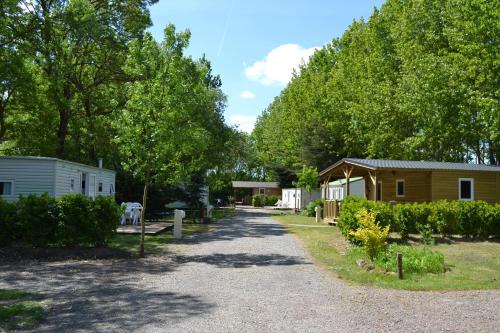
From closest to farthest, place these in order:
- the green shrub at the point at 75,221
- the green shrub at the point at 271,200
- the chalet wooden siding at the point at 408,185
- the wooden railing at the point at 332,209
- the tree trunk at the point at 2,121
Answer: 1. the green shrub at the point at 75,221
2. the chalet wooden siding at the point at 408,185
3. the wooden railing at the point at 332,209
4. the tree trunk at the point at 2,121
5. the green shrub at the point at 271,200

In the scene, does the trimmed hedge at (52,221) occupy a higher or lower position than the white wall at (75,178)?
lower

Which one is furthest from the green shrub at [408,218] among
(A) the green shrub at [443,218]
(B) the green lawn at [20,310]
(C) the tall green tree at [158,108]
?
(B) the green lawn at [20,310]

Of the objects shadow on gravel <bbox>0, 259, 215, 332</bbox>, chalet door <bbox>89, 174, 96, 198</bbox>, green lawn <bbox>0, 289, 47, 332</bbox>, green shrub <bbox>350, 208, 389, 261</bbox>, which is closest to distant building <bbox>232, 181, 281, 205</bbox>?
chalet door <bbox>89, 174, 96, 198</bbox>

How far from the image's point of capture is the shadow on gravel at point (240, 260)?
1191 cm

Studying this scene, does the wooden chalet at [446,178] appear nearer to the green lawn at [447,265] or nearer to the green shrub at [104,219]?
the green lawn at [447,265]

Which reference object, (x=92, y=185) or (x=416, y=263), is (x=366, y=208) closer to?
(x=416, y=263)

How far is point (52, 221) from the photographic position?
13.2 meters

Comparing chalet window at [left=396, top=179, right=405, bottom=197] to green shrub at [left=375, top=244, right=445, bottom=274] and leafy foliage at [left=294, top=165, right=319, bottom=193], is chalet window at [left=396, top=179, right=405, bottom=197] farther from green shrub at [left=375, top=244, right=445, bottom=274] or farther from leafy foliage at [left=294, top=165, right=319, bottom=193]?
leafy foliage at [left=294, top=165, right=319, bottom=193]

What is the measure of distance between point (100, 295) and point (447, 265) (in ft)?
25.8

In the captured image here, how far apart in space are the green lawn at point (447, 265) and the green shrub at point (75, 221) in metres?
6.42

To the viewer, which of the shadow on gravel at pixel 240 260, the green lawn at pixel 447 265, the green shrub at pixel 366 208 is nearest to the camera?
the green lawn at pixel 447 265

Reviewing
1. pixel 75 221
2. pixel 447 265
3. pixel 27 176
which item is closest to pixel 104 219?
pixel 75 221

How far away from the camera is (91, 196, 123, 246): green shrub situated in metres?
13.5

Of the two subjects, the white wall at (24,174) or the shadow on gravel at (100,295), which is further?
the white wall at (24,174)
